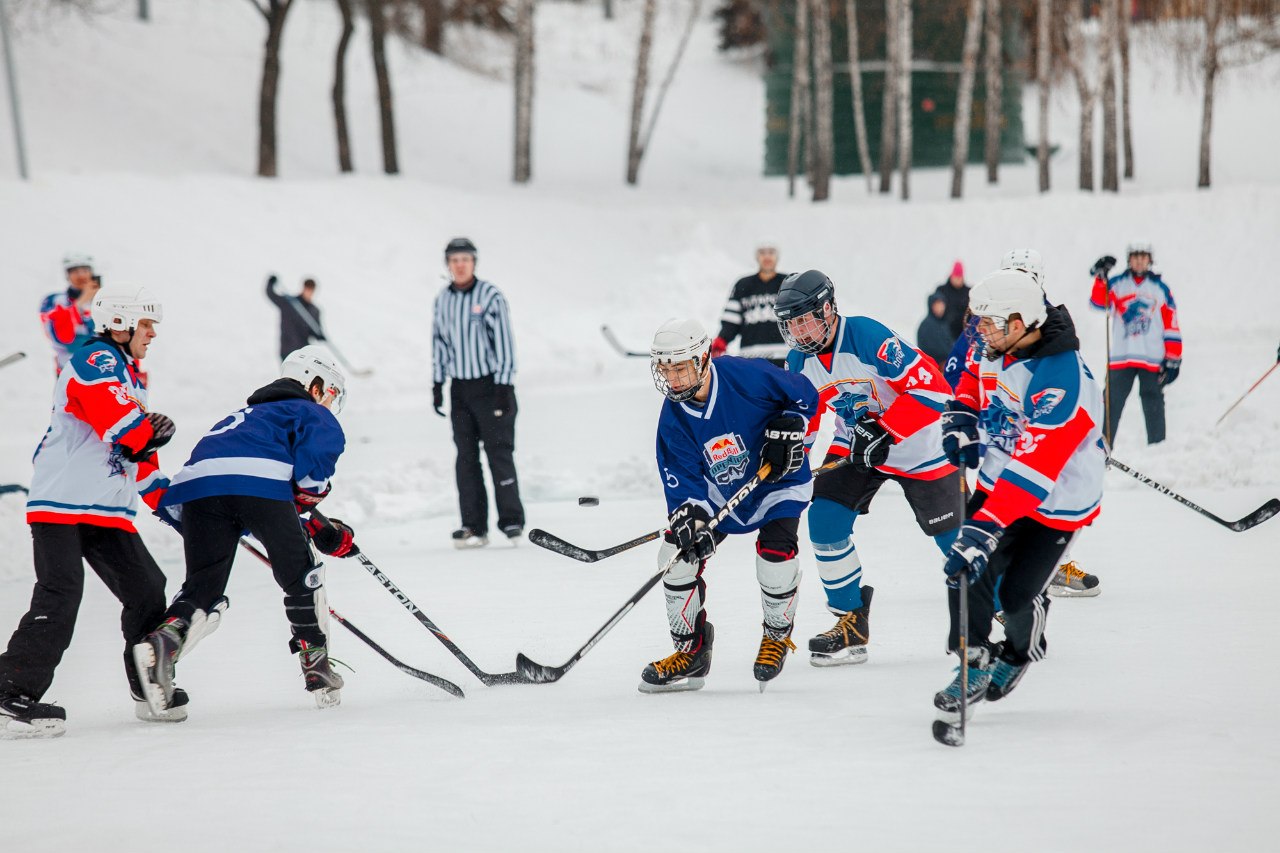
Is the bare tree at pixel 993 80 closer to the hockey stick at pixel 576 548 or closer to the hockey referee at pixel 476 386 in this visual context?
the hockey referee at pixel 476 386

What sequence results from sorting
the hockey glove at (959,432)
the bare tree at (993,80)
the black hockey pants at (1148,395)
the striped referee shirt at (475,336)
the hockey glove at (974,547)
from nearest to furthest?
the hockey glove at (974,547)
the hockey glove at (959,432)
the striped referee shirt at (475,336)
the black hockey pants at (1148,395)
the bare tree at (993,80)

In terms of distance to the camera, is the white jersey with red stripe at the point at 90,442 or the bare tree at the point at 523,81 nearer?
the white jersey with red stripe at the point at 90,442

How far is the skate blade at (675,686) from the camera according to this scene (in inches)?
154

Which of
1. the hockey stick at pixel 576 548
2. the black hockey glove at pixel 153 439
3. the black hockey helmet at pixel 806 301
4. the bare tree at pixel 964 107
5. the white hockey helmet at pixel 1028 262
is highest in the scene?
the bare tree at pixel 964 107

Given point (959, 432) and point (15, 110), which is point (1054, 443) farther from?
point (15, 110)

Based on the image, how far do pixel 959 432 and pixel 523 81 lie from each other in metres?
15.8

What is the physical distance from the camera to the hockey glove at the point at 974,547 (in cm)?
324

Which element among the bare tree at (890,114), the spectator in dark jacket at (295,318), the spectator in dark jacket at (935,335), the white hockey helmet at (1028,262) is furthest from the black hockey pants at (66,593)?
the bare tree at (890,114)

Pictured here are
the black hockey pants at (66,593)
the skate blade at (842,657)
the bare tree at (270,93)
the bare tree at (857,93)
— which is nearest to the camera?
the black hockey pants at (66,593)

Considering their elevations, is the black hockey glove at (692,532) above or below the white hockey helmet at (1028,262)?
below

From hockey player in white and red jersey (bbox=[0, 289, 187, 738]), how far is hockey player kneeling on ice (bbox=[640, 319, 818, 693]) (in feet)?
4.91

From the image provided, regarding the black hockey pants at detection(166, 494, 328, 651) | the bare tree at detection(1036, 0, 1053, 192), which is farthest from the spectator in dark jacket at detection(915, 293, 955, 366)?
the bare tree at detection(1036, 0, 1053, 192)

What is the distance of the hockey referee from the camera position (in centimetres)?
632

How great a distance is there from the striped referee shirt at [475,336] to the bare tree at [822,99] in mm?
12930
